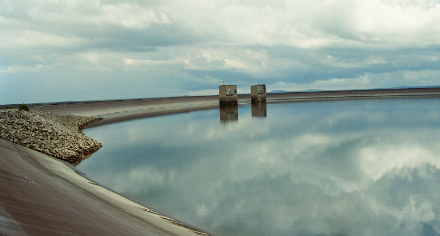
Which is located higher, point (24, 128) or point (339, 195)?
point (24, 128)

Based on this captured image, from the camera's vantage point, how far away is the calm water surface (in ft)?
38.1

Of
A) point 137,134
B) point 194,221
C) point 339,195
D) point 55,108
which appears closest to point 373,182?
point 339,195

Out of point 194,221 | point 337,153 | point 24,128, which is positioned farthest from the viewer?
point 337,153

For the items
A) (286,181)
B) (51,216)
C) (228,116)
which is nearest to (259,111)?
(228,116)

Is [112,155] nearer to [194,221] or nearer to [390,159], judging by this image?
[194,221]

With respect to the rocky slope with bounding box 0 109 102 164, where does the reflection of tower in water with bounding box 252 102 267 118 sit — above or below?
below

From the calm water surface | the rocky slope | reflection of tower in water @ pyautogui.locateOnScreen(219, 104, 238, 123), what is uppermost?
the rocky slope

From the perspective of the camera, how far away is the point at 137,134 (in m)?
39.0

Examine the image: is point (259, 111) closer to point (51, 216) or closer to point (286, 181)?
point (286, 181)

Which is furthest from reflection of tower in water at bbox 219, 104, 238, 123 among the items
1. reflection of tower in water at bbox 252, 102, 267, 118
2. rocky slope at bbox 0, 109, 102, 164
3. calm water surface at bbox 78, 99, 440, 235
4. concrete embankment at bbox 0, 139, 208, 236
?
concrete embankment at bbox 0, 139, 208, 236

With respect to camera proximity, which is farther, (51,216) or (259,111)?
(259,111)

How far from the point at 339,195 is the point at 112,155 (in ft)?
58.2

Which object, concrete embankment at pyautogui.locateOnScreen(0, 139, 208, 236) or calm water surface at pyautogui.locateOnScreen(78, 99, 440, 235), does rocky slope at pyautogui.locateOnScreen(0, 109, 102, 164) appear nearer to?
calm water surface at pyautogui.locateOnScreen(78, 99, 440, 235)

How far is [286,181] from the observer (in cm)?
1722
